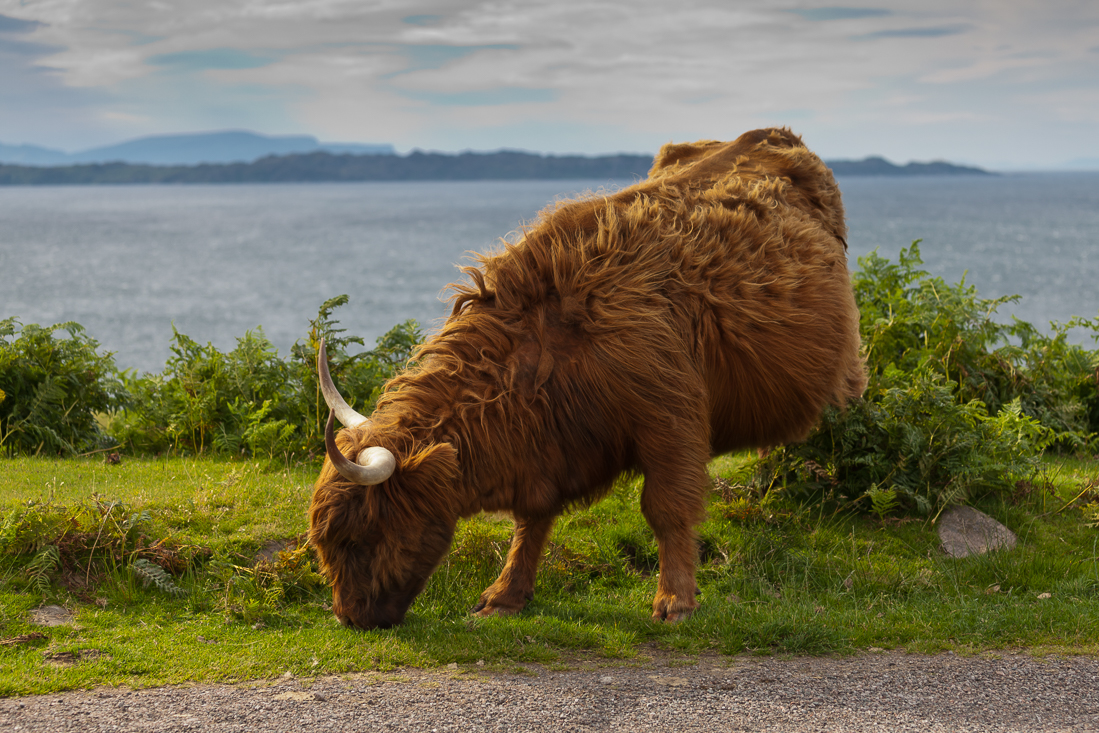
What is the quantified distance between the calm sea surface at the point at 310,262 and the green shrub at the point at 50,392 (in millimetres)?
412

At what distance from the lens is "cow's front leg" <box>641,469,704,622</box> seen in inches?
206

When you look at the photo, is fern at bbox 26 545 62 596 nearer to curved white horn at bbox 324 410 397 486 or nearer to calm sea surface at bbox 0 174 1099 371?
curved white horn at bbox 324 410 397 486

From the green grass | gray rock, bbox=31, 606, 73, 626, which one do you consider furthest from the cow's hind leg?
gray rock, bbox=31, 606, 73, 626

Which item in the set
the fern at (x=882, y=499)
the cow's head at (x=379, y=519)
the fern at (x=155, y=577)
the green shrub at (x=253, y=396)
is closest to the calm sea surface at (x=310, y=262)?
the green shrub at (x=253, y=396)

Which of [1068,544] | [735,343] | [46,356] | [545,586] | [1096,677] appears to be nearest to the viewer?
[1096,677]

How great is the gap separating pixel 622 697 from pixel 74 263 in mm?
83128

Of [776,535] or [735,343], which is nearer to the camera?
[735,343]

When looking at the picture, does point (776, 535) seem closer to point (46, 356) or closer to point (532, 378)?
point (532, 378)

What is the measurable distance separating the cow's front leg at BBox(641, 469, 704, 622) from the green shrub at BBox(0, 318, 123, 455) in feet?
18.0

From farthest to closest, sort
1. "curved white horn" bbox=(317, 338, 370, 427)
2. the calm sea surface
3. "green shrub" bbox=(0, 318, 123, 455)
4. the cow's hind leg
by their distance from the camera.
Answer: the calm sea surface → "green shrub" bbox=(0, 318, 123, 455) → the cow's hind leg → "curved white horn" bbox=(317, 338, 370, 427)

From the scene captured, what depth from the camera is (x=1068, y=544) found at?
647 centimetres

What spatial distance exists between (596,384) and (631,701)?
1.66 metres

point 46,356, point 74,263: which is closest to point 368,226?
point 74,263

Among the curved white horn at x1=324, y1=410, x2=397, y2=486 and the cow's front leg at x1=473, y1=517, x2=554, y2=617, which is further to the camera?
the cow's front leg at x1=473, y1=517, x2=554, y2=617
